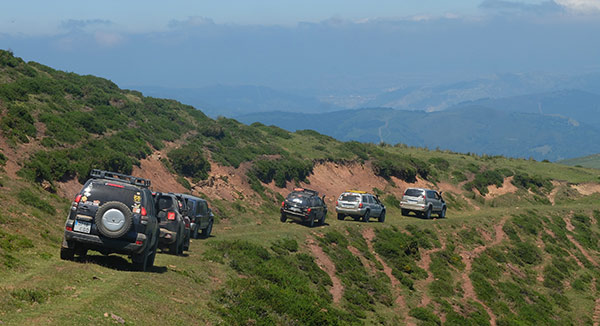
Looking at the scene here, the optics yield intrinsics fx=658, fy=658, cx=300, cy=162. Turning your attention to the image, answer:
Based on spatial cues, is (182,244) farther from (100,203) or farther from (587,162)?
(587,162)

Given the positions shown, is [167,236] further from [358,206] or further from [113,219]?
[358,206]

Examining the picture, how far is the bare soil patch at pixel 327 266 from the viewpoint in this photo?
2633cm

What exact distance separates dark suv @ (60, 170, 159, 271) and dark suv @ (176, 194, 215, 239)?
32.5 feet

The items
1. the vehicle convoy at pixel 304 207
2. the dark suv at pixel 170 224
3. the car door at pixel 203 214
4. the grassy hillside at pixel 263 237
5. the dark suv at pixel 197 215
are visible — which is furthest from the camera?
the vehicle convoy at pixel 304 207

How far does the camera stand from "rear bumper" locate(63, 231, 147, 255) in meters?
15.0

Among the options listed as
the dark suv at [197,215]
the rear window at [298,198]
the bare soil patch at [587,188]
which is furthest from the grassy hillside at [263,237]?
the rear window at [298,198]

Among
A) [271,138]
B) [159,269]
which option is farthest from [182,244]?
[271,138]

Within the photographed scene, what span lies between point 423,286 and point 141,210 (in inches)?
798

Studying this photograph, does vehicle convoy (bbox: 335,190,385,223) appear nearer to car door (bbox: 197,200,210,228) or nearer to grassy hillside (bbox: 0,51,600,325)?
grassy hillside (bbox: 0,51,600,325)

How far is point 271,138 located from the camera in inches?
2562

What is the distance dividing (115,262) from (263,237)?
12.6m

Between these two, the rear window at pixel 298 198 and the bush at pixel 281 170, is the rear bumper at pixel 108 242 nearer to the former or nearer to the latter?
the rear window at pixel 298 198

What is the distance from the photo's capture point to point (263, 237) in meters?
29.7

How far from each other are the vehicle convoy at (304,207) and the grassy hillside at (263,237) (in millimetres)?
862
